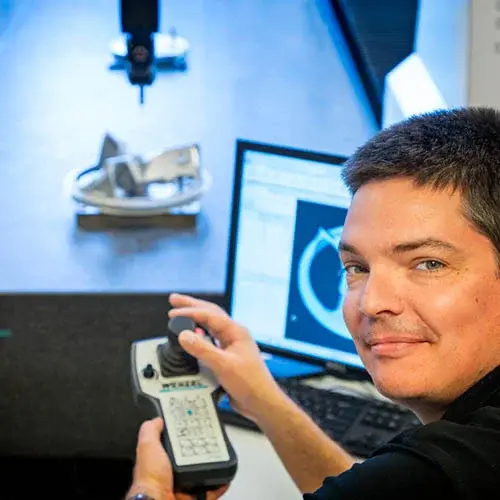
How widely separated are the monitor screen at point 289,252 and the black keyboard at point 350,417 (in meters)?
0.06

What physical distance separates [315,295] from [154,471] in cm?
47

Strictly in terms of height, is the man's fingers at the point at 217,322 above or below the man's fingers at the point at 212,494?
above

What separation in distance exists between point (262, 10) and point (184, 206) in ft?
4.10

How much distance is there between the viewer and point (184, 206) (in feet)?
6.76

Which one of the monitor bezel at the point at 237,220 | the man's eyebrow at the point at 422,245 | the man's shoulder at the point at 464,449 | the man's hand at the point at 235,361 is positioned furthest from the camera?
the monitor bezel at the point at 237,220

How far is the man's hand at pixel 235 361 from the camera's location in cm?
149

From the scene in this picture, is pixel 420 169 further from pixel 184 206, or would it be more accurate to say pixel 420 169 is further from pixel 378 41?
pixel 378 41

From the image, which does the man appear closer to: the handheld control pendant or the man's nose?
the man's nose

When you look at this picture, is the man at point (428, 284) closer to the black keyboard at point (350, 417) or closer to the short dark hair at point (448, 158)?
the short dark hair at point (448, 158)

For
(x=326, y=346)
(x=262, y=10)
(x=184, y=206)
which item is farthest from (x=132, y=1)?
(x=262, y=10)

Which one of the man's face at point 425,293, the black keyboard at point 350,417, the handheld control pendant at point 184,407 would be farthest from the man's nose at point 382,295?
the black keyboard at point 350,417

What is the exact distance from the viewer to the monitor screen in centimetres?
167

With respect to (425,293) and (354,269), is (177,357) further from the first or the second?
(425,293)

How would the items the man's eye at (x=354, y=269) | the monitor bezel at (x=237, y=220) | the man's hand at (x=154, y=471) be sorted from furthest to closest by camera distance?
the monitor bezel at (x=237, y=220), the man's hand at (x=154, y=471), the man's eye at (x=354, y=269)
